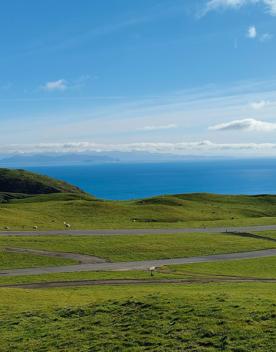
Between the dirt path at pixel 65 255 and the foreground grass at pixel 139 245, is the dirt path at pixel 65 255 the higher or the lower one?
the lower one

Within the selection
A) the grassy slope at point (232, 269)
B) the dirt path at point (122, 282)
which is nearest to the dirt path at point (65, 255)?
the grassy slope at point (232, 269)

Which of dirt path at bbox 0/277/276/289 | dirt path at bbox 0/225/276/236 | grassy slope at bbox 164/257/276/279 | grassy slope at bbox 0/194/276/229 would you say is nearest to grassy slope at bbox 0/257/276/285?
grassy slope at bbox 164/257/276/279

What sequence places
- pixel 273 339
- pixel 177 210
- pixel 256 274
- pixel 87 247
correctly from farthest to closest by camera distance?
pixel 177 210 < pixel 87 247 < pixel 256 274 < pixel 273 339

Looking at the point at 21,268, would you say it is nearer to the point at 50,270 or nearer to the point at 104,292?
the point at 50,270

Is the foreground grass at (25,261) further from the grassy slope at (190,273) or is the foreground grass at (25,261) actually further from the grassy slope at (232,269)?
the grassy slope at (232,269)

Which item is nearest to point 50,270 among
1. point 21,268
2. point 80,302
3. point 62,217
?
point 21,268

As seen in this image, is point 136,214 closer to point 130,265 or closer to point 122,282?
point 130,265
